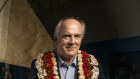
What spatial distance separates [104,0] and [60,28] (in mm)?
1007

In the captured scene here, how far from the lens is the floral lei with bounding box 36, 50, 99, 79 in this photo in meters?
1.12

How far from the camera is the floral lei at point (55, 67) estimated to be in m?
1.12

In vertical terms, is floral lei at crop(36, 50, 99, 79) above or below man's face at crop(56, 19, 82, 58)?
below

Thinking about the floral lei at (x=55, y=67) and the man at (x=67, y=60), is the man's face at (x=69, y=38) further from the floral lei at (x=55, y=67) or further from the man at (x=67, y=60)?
the floral lei at (x=55, y=67)

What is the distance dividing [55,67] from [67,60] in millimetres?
77

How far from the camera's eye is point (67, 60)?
3.72 feet

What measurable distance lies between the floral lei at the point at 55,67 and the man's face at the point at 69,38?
12 cm

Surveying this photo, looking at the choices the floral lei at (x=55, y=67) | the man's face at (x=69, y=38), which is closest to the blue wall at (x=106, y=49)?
the floral lei at (x=55, y=67)

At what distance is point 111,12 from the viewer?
1947 mm

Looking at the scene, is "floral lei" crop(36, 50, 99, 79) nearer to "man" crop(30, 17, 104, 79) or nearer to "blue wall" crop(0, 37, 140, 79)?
"man" crop(30, 17, 104, 79)

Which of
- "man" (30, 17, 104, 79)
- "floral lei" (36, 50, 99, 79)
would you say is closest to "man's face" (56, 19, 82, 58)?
"man" (30, 17, 104, 79)

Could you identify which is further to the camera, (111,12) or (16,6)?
(111,12)

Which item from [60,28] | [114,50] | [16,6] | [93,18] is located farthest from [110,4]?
[60,28]

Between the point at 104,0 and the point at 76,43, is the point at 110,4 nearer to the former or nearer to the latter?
the point at 104,0
